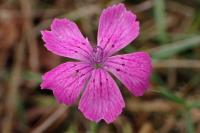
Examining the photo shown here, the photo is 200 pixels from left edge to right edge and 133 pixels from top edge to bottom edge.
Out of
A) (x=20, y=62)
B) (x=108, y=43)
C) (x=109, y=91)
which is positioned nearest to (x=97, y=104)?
(x=109, y=91)

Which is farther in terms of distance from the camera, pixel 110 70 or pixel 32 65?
pixel 32 65

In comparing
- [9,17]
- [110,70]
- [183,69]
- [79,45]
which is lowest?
[183,69]

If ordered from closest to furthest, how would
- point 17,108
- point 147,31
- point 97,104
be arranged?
point 97,104 → point 17,108 → point 147,31

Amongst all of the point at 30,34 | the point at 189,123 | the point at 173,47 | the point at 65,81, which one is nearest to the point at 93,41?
the point at 30,34

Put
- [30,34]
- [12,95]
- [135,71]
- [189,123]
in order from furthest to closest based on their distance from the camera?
[30,34], [12,95], [189,123], [135,71]

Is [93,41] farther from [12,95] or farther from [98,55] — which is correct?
[98,55]

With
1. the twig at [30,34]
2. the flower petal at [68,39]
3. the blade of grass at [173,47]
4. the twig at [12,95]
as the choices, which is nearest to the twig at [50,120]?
the twig at [12,95]

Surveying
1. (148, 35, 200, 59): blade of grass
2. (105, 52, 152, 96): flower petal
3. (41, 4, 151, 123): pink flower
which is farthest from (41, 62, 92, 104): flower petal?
(148, 35, 200, 59): blade of grass

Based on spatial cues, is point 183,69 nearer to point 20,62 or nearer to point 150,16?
point 150,16
